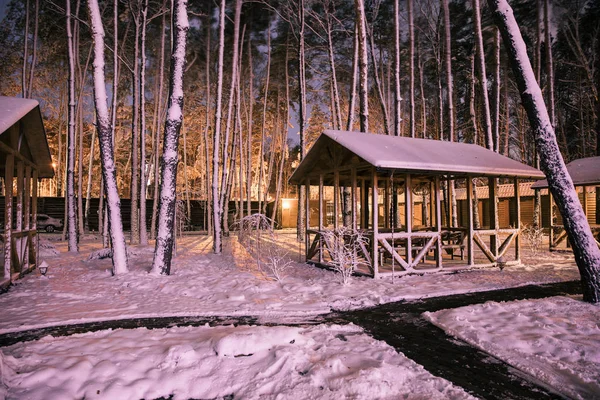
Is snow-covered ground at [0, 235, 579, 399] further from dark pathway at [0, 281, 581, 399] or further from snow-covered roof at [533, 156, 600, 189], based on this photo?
snow-covered roof at [533, 156, 600, 189]

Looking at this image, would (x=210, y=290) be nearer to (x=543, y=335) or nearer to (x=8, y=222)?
(x=8, y=222)

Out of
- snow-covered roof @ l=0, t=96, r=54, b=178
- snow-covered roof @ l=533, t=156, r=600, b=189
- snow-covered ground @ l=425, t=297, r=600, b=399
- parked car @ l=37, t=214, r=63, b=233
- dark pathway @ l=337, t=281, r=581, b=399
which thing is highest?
snow-covered roof @ l=0, t=96, r=54, b=178

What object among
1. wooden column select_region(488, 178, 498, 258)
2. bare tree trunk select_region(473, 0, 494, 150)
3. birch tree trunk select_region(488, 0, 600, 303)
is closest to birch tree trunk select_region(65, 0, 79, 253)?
birch tree trunk select_region(488, 0, 600, 303)

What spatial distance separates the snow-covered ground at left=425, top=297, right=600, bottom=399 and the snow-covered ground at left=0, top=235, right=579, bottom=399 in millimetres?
1061

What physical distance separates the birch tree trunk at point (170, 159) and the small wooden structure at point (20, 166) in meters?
2.55

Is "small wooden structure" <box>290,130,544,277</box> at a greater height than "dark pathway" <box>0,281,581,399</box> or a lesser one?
greater

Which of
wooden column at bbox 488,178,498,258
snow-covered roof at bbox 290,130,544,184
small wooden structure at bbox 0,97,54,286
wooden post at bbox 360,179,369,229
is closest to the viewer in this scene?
small wooden structure at bbox 0,97,54,286

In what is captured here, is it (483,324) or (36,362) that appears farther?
(483,324)

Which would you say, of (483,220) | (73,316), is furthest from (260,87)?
(73,316)

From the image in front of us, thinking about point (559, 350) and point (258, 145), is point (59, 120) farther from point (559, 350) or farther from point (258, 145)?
point (559, 350)

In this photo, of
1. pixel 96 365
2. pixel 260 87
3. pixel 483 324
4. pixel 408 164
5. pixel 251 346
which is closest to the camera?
pixel 96 365

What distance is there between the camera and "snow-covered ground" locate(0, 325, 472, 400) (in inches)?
114

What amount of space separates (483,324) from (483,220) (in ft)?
68.9

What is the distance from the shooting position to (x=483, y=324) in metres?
4.66
